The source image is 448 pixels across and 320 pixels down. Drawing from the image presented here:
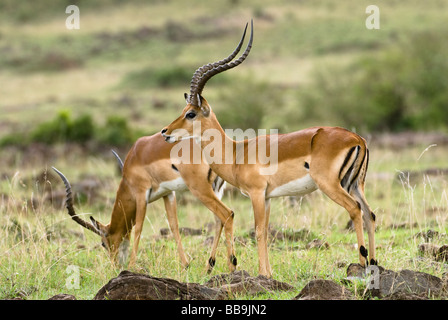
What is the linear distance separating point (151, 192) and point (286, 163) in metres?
1.97

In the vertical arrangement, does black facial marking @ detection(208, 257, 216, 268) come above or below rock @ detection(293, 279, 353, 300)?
below

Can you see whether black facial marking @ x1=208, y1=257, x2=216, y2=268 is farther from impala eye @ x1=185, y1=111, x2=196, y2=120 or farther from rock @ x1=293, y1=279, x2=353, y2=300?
rock @ x1=293, y1=279, x2=353, y2=300

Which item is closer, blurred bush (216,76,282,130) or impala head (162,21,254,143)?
impala head (162,21,254,143)

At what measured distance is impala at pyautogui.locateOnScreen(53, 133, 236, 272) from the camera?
7.02m

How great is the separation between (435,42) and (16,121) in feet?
51.0

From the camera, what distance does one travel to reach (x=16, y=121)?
85.3ft

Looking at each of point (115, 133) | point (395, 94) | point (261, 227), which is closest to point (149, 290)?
point (261, 227)

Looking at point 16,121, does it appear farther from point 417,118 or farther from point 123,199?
point 123,199

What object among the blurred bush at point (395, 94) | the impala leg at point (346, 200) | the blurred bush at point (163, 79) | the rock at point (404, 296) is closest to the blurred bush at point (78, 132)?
the blurred bush at point (395, 94)

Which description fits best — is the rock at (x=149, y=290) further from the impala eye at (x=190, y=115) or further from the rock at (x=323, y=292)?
the impala eye at (x=190, y=115)

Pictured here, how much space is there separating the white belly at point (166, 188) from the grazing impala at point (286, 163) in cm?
75

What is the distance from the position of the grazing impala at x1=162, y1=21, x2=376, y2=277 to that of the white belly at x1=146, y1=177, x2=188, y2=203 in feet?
2.46

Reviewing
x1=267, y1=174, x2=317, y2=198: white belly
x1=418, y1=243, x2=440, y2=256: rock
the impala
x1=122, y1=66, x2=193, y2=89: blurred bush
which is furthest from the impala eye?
x1=122, y1=66, x2=193, y2=89: blurred bush
